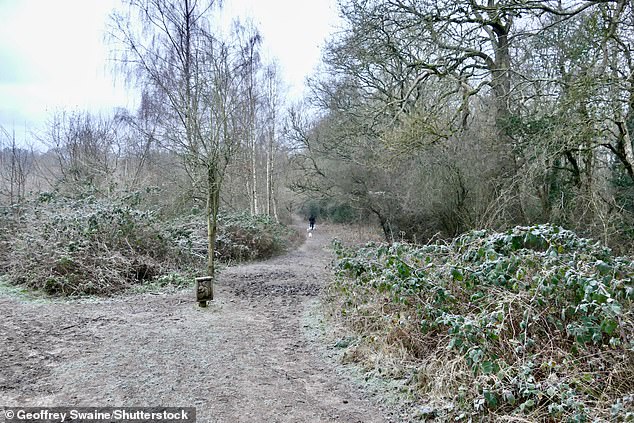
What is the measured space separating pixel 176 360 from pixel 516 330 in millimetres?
3194

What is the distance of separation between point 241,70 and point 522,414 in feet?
25.4

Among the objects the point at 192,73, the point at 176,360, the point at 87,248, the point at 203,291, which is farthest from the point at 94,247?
the point at 176,360

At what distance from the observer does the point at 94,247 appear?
7.98 metres

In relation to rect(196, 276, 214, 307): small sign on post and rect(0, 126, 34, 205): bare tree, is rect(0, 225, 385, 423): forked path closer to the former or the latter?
rect(196, 276, 214, 307): small sign on post

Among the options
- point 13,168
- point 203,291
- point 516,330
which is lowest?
point 516,330

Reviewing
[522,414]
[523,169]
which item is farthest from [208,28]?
[522,414]

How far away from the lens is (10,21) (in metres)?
7.36

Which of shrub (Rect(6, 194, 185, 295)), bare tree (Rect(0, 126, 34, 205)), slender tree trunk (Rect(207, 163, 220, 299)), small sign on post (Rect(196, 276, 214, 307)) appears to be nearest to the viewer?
small sign on post (Rect(196, 276, 214, 307))

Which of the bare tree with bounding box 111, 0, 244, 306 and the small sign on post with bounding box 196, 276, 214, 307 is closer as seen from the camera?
the small sign on post with bounding box 196, 276, 214, 307

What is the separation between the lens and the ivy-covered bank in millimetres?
2594

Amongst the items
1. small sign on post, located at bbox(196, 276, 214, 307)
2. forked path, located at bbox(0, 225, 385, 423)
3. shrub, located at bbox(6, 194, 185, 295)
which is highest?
shrub, located at bbox(6, 194, 185, 295)

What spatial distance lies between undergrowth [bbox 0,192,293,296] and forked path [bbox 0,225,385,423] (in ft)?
2.34

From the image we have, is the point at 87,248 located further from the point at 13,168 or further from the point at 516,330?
the point at 516,330

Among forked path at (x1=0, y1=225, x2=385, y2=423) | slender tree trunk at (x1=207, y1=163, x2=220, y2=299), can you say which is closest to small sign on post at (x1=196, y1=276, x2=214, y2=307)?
forked path at (x1=0, y1=225, x2=385, y2=423)
